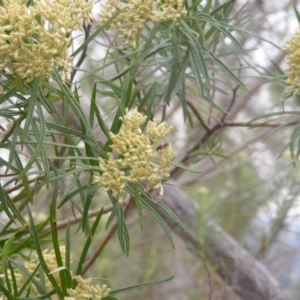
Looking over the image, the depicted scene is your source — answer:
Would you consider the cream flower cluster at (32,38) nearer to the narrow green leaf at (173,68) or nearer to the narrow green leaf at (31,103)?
the narrow green leaf at (31,103)

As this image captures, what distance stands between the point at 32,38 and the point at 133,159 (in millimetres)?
112

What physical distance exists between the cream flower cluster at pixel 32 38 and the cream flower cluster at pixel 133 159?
0.07m

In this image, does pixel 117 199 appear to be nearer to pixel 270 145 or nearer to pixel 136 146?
pixel 136 146

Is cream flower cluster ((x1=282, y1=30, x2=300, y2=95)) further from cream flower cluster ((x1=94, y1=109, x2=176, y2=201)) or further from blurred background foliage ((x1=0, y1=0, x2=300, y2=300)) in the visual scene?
cream flower cluster ((x1=94, y1=109, x2=176, y2=201))

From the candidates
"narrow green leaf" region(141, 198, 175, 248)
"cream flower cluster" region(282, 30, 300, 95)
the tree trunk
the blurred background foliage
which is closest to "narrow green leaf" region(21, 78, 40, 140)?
the blurred background foliage

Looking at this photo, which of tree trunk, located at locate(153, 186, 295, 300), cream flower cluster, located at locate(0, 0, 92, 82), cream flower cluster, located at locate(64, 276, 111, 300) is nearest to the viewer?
cream flower cluster, located at locate(0, 0, 92, 82)

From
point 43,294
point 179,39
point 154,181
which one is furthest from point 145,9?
point 43,294

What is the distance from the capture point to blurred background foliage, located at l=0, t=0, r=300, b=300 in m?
0.49

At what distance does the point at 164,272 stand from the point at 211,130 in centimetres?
156

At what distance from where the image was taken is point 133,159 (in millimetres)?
433

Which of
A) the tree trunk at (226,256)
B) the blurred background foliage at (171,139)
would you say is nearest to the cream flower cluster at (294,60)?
the blurred background foliage at (171,139)

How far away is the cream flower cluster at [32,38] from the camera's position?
40 centimetres

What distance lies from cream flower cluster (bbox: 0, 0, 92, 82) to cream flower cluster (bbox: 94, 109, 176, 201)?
2.7 inches

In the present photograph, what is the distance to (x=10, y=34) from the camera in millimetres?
402
